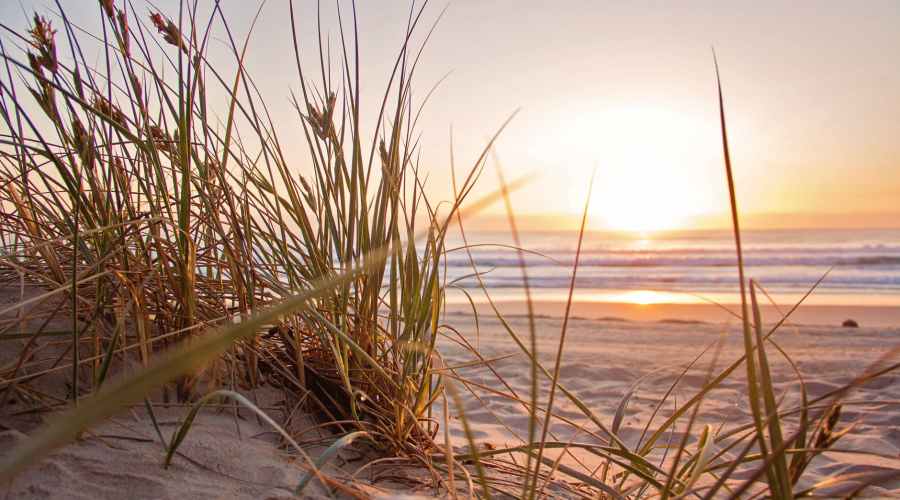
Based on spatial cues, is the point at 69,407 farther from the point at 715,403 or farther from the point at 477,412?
the point at 715,403

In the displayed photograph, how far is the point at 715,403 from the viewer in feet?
10.2

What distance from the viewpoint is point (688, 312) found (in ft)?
24.6

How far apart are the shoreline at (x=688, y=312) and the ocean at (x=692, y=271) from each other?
365 mm

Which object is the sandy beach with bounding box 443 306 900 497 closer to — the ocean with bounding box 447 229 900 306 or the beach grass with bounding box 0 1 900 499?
the beach grass with bounding box 0 1 900 499

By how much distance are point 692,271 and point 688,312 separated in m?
5.35

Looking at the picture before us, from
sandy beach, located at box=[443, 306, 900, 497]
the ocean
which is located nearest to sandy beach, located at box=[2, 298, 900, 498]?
sandy beach, located at box=[443, 306, 900, 497]

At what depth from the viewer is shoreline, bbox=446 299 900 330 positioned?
21.6 feet

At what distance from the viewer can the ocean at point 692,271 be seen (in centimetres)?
922

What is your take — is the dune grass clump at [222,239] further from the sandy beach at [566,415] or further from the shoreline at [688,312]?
the shoreline at [688,312]

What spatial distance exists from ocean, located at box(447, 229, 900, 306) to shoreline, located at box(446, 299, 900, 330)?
0.36m

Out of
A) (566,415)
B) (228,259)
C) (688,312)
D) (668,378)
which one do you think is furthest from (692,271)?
(228,259)

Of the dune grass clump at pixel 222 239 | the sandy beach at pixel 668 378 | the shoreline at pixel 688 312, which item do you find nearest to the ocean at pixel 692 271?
the shoreline at pixel 688 312

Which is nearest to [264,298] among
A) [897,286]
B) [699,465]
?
[699,465]

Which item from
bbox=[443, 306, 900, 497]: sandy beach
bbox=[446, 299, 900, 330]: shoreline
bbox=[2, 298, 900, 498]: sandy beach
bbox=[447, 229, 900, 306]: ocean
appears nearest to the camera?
bbox=[2, 298, 900, 498]: sandy beach
